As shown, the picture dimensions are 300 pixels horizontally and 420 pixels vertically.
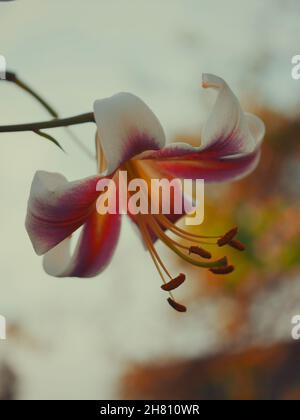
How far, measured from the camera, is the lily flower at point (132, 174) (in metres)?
0.46

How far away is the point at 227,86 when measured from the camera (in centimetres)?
47

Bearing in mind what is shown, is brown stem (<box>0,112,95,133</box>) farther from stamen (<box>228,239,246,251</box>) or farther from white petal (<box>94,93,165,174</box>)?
stamen (<box>228,239,246,251</box>)

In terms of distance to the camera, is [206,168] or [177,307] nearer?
[177,307]

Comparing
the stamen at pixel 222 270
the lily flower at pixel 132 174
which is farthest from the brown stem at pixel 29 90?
the stamen at pixel 222 270

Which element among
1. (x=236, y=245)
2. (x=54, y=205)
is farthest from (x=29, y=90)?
(x=236, y=245)

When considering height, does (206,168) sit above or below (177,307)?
above

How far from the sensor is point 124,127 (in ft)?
1.49

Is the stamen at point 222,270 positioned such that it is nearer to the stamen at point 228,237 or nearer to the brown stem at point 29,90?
the stamen at point 228,237

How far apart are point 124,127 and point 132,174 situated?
5.1 inches

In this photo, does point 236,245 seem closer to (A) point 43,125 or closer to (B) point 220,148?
(B) point 220,148

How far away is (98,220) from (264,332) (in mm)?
4744

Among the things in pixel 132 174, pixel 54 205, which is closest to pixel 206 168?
pixel 132 174

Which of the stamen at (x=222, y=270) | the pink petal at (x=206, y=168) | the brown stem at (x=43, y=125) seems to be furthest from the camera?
the pink petal at (x=206, y=168)

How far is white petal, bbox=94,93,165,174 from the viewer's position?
44cm
